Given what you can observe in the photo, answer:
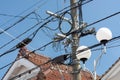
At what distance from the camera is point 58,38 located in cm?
1380

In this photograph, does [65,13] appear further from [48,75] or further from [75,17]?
A: [48,75]

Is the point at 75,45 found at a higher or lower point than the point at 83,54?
higher

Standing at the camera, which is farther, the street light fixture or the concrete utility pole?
the street light fixture

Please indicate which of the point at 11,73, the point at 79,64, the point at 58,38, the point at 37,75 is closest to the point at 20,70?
the point at 11,73

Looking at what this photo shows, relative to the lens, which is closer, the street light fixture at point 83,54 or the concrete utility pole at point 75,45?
the concrete utility pole at point 75,45

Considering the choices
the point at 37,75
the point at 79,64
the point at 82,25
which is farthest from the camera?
the point at 37,75

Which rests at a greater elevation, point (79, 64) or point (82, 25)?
point (82, 25)

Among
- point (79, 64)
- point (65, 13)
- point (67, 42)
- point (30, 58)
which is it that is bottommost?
point (79, 64)

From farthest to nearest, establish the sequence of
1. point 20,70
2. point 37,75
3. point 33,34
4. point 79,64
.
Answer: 1. point 20,70
2. point 37,75
3. point 33,34
4. point 79,64

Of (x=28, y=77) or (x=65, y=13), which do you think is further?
(x=28, y=77)

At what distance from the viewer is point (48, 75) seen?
20.3m

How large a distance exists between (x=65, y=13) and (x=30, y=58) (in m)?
7.96

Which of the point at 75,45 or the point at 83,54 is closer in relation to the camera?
the point at 83,54

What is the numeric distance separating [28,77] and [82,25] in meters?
8.63
